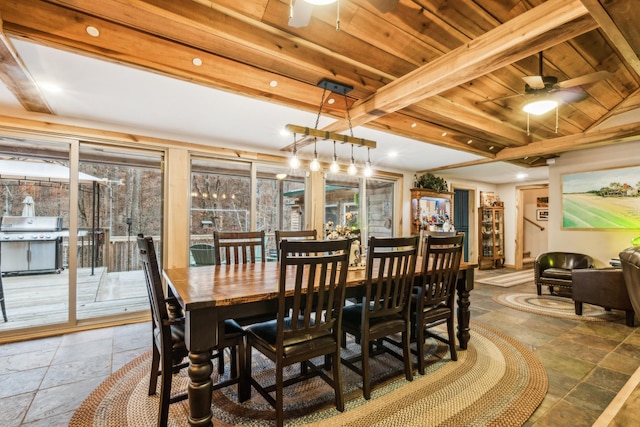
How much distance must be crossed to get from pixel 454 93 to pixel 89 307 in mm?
5197

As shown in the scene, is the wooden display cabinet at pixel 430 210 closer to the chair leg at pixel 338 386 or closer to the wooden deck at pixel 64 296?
the chair leg at pixel 338 386

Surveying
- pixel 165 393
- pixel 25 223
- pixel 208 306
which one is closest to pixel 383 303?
pixel 208 306

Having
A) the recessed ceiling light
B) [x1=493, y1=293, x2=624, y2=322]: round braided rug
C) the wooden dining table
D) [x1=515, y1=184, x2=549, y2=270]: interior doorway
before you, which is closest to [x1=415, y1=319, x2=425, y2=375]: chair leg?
the wooden dining table

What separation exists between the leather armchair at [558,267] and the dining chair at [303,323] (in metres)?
4.27

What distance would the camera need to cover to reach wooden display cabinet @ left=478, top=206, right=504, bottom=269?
748 centimetres

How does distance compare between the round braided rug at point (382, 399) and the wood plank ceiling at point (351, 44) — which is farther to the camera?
the round braided rug at point (382, 399)

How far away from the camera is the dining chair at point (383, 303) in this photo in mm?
2080

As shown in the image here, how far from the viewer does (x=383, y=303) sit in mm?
2254

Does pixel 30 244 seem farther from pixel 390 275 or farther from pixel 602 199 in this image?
pixel 602 199

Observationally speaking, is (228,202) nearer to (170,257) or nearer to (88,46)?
(170,257)

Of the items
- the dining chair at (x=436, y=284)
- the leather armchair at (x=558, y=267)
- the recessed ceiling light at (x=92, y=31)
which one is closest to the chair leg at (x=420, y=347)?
the dining chair at (x=436, y=284)

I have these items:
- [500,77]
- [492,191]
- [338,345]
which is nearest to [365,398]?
[338,345]

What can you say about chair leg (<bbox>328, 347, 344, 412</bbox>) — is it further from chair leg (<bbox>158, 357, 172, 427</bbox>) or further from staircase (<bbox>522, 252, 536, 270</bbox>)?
staircase (<bbox>522, 252, 536, 270</bbox>)

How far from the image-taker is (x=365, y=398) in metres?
2.07
